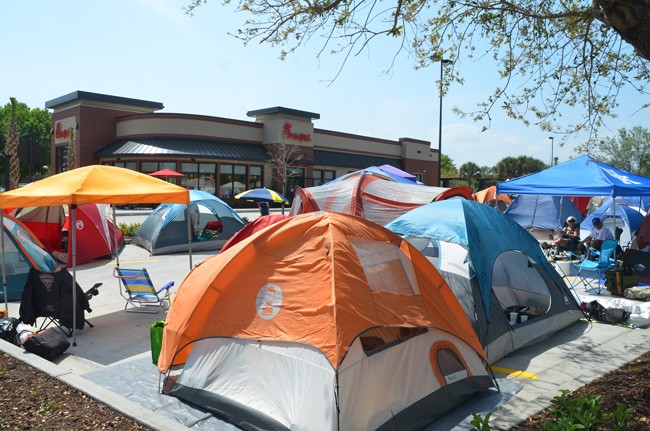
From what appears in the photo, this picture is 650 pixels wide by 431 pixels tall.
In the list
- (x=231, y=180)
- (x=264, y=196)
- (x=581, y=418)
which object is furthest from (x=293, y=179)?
(x=581, y=418)

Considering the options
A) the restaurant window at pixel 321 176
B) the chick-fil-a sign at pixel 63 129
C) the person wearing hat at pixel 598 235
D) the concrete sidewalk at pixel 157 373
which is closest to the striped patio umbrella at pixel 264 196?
the person wearing hat at pixel 598 235

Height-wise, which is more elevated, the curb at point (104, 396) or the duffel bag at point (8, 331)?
the duffel bag at point (8, 331)

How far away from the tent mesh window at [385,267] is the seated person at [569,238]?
32.7 ft

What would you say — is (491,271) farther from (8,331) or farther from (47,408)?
(8,331)

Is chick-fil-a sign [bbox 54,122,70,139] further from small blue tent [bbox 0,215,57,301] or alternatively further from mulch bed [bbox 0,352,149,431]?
mulch bed [bbox 0,352,149,431]

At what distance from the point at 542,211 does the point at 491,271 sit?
46.6 ft

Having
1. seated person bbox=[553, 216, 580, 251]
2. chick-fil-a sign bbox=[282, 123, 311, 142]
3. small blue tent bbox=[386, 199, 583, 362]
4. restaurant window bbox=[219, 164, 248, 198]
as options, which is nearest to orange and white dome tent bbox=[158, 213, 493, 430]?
small blue tent bbox=[386, 199, 583, 362]

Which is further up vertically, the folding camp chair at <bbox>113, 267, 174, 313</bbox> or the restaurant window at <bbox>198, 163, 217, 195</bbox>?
the restaurant window at <bbox>198, 163, 217, 195</bbox>

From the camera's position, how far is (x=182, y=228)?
1532 centimetres

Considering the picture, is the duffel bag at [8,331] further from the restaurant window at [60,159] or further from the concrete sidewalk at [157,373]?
the restaurant window at [60,159]

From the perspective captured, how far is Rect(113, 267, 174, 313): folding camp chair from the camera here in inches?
323

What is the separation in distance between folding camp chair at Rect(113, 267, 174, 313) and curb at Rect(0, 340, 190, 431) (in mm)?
2272

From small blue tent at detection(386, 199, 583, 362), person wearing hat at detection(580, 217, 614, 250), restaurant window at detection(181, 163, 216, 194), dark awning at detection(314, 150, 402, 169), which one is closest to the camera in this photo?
small blue tent at detection(386, 199, 583, 362)

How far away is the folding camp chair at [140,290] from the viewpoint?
8.20 meters
